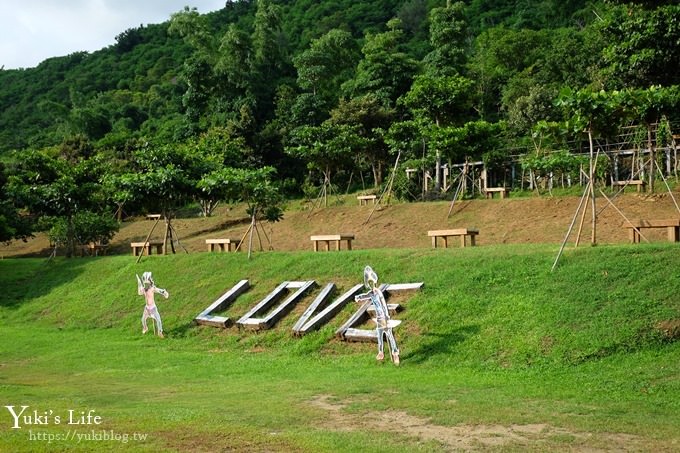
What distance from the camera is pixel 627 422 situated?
338 inches

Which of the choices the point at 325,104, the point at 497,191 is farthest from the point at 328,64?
the point at 497,191

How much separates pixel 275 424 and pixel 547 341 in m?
6.07

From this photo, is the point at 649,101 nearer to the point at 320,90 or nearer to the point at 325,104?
the point at 325,104

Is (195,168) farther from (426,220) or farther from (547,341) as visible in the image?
(547,341)

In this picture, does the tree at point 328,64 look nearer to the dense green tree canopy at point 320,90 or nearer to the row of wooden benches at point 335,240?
the dense green tree canopy at point 320,90

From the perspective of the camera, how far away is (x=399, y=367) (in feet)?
43.2

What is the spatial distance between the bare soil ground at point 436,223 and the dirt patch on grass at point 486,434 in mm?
11136

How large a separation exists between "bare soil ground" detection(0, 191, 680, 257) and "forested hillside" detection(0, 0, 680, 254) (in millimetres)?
1821

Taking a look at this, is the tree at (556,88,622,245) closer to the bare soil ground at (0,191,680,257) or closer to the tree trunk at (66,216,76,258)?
the bare soil ground at (0,191,680,257)

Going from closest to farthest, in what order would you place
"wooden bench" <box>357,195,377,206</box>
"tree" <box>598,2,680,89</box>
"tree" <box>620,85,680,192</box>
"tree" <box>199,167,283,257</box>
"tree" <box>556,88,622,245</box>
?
"tree" <box>598,2,680,89</box> → "tree" <box>556,88,622,245</box> → "tree" <box>620,85,680,192</box> → "tree" <box>199,167,283,257</box> → "wooden bench" <box>357,195,377,206</box>

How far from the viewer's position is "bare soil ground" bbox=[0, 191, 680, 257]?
23.4 metres

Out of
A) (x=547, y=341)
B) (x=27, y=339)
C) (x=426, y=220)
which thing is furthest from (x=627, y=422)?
(x=426, y=220)

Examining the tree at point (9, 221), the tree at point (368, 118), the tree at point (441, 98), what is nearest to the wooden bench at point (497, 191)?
the tree at point (441, 98)

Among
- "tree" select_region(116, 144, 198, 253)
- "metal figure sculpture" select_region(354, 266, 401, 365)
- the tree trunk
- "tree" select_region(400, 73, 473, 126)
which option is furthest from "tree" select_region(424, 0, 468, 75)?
"metal figure sculpture" select_region(354, 266, 401, 365)
